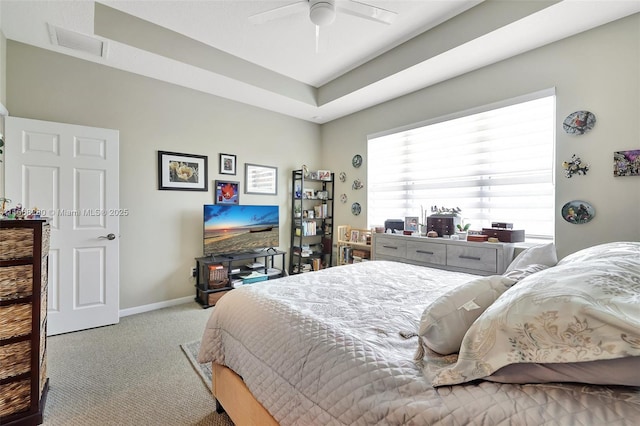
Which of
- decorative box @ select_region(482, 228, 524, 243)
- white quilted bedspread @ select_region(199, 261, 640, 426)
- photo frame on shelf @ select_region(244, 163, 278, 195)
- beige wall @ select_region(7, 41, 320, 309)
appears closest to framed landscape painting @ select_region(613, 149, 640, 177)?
decorative box @ select_region(482, 228, 524, 243)

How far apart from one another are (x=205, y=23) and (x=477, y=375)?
3.35m

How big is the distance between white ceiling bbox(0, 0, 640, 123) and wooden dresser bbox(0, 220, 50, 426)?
Answer: 1.96 meters

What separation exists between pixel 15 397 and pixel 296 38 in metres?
3.45

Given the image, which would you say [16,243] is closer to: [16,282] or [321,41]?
[16,282]

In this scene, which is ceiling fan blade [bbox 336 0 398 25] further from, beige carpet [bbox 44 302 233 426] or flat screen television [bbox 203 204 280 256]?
beige carpet [bbox 44 302 233 426]

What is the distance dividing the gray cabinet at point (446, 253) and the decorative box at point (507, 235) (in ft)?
0.25

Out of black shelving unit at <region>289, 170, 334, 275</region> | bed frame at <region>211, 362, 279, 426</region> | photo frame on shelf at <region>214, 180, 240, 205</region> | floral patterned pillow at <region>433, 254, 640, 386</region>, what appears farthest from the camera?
black shelving unit at <region>289, 170, 334, 275</region>

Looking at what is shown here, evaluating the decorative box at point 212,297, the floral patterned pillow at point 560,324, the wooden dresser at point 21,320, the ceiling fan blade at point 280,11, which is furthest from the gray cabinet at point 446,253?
the wooden dresser at point 21,320

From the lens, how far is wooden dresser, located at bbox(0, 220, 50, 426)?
146 centimetres

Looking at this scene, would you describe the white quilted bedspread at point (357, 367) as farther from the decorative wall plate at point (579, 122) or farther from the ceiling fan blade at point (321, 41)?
the ceiling fan blade at point (321, 41)

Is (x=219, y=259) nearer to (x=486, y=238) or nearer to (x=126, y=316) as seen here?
(x=126, y=316)

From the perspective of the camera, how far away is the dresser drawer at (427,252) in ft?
9.20

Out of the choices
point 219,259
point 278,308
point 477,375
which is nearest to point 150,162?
point 219,259

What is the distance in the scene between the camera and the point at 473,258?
258 centimetres
